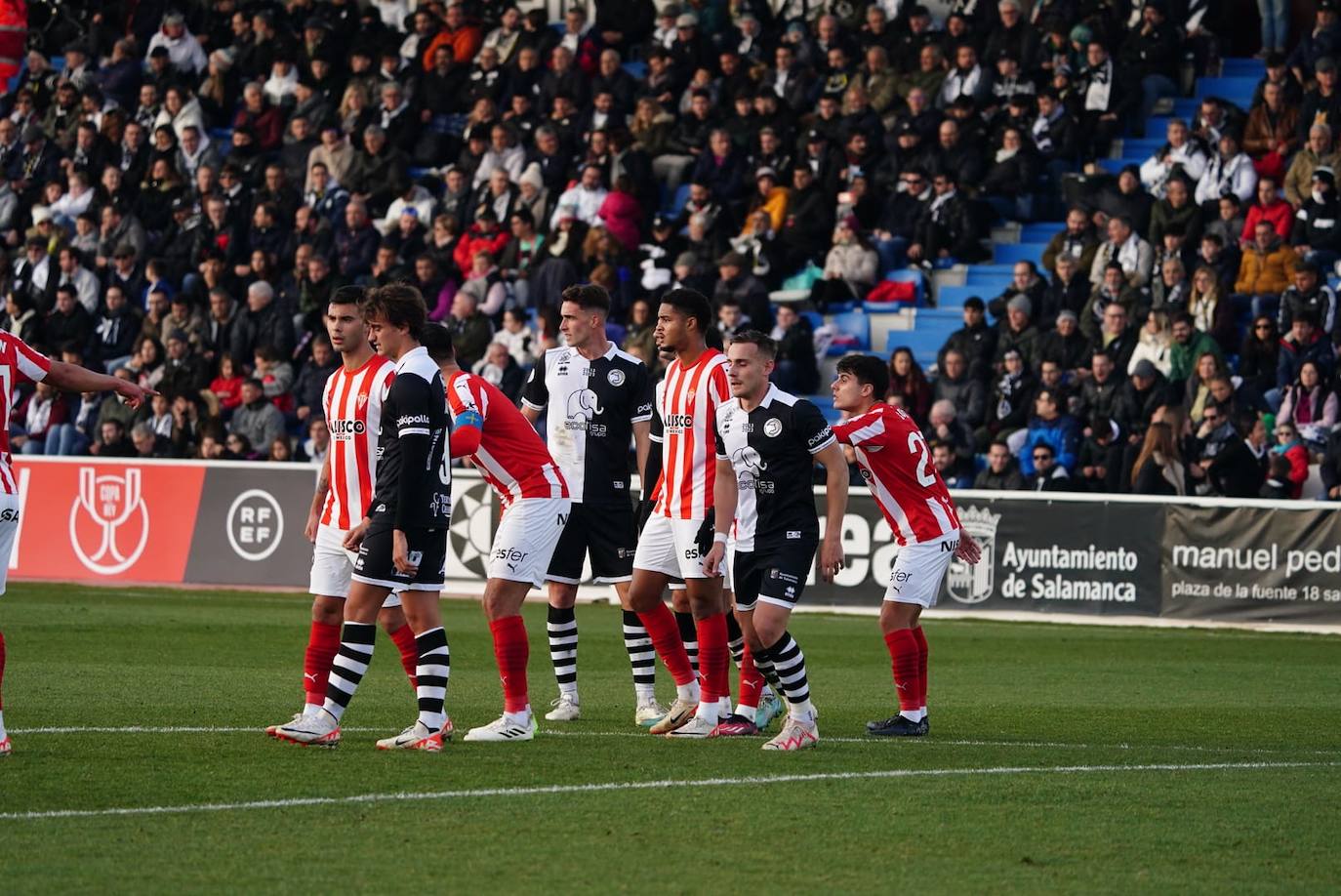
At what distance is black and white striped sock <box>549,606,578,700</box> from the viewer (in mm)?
11852

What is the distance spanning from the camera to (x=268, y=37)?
32156 millimetres

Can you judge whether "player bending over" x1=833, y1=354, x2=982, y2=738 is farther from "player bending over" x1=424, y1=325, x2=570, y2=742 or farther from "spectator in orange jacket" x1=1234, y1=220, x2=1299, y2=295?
"spectator in orange jacket" x1=1234, y1=220, x2=1299, y2=295

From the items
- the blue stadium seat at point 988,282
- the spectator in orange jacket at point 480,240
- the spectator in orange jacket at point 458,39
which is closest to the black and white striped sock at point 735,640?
the blue stadium seat at point 988,282

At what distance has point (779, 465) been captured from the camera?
10523mm

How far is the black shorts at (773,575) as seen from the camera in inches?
404

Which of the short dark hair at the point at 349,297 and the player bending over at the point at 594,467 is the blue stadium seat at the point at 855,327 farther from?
the short dark hair at the point at 349,297

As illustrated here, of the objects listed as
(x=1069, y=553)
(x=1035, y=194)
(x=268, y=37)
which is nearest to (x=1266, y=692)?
(x=1069, y=553)

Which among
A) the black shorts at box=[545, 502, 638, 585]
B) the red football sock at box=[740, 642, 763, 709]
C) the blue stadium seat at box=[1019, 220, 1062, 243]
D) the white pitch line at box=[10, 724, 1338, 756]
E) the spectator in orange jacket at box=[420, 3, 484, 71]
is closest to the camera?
the white pitch line at box=[10, 724, 1338, 756]

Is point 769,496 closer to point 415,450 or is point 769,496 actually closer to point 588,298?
point 588,298

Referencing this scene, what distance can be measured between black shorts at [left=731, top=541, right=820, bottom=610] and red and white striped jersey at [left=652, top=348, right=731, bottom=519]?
0.65m

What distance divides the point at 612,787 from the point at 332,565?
2.15 m

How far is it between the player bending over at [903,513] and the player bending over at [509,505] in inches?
62.8

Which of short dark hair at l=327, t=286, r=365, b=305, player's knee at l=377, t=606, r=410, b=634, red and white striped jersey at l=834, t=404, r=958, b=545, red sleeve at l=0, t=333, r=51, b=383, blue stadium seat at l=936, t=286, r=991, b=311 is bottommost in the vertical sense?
player's knee at l=377, t=606, r=410, b=634

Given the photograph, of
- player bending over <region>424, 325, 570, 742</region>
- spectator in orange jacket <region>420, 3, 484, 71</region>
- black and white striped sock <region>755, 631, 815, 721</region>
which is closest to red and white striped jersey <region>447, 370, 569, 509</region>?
player bending over <region>424, 325, 570, 742</region>
